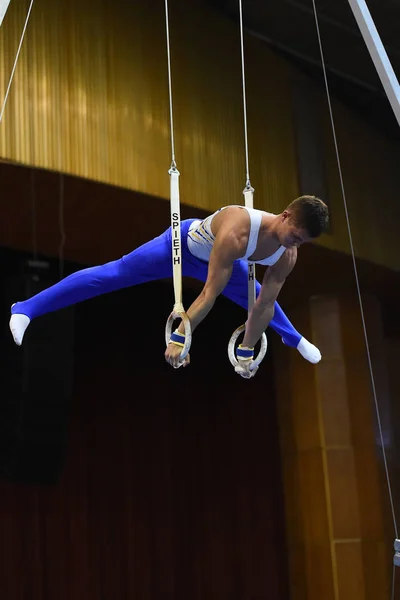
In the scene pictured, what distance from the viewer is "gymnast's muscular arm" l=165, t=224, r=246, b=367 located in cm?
291

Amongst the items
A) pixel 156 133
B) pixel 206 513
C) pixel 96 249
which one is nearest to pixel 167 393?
pixel 206 513

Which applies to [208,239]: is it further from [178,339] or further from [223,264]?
[178,339]

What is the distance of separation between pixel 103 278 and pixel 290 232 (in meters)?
0.79

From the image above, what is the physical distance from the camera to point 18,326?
10.6 feet

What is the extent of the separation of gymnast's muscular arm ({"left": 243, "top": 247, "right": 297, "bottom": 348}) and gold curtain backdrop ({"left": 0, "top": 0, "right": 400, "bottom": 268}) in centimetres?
232

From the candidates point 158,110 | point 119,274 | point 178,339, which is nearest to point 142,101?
point 158,110

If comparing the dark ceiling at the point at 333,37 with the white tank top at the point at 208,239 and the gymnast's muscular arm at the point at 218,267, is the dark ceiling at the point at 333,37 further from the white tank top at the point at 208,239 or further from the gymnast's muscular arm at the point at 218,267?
the gymnast's muscular arm at the point at 218,267

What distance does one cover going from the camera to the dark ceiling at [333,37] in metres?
6.78

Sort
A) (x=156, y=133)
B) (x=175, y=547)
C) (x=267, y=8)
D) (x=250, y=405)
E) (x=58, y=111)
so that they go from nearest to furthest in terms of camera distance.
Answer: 1. (x=58, y=111)
2. (x=156, y=133)
3. (x=267, y=8)
4. (x=175, y=547)
5. (x=250, y=405)

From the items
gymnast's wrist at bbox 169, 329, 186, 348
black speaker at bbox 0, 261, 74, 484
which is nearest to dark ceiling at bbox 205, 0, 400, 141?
black speaker at bbox 0, 261, 74, 484

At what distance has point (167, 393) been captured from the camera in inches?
301

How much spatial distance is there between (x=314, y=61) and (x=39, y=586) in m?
5.12

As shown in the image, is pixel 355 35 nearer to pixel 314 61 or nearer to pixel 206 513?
pixel 314 61

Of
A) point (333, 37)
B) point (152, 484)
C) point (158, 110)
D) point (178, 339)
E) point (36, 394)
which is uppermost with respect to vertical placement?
point (333, 37)
